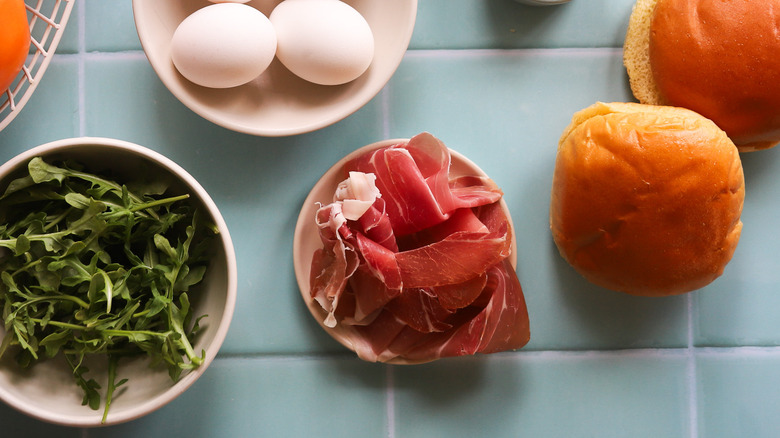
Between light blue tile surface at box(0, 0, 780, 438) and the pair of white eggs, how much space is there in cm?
14

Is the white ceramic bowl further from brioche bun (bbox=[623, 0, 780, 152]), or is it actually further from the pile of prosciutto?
brioche bun (bbox=[623, 0, 780, 152])

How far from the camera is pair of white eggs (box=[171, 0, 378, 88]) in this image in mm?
779

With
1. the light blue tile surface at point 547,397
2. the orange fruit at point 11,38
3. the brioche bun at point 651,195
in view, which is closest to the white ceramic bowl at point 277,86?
the orange fruit at point 11,38

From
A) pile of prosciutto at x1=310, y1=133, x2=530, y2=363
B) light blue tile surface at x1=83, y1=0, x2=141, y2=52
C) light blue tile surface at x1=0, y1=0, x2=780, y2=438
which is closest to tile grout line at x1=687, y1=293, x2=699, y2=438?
light blue tile surface at x1=0, y1=0, x2=780, y2=438

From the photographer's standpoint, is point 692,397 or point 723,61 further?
point 692,397

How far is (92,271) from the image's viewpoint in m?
0.73

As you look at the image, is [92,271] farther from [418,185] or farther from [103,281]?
[418,185]

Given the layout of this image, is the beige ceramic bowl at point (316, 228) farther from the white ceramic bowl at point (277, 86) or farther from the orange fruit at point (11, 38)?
the orange fruit at point (11, 38)

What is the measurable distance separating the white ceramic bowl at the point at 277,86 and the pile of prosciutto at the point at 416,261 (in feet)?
0.31

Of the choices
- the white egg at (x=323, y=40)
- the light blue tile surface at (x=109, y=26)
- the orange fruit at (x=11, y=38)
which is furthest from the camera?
the light blue tile surface at (x=109, y=26)

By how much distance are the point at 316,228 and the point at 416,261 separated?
17 centimetres

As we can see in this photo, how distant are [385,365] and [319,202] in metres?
0.28

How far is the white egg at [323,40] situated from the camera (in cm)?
80

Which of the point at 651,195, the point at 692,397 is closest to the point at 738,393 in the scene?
the point at 692,397
